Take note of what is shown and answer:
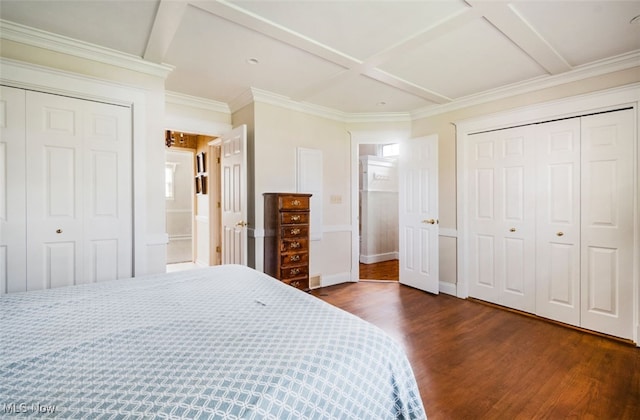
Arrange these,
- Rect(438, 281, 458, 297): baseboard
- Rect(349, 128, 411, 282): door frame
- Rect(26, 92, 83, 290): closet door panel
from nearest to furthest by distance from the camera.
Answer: Rect(26, 92, 83, 290): closet door panel
Rect(438, 281, 458, 297): baseboard
Rect(349, 128, 411, 282): door frame

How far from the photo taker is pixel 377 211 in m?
6.03

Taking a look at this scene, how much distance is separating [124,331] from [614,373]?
306 centimetres

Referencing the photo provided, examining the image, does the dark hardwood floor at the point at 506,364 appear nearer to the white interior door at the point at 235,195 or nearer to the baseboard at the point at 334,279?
the baseboard at the point at 334,279

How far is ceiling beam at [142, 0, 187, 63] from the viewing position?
195cm

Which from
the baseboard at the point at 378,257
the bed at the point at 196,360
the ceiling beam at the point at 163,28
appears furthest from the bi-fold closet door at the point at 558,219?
the ceiling beam at the point at 163,28

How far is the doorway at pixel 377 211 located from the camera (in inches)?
231

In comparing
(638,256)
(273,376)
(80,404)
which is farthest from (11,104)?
(638,256)

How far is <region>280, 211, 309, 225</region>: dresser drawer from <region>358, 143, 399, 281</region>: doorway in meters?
2.40

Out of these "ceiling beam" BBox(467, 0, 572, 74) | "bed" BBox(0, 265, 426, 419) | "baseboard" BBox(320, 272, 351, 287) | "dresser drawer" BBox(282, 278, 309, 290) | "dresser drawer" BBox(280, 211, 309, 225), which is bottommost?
"baseboard" BBox(320, 272, 351, 287)

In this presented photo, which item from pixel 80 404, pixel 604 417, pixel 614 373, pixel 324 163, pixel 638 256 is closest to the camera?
pixel 80 404

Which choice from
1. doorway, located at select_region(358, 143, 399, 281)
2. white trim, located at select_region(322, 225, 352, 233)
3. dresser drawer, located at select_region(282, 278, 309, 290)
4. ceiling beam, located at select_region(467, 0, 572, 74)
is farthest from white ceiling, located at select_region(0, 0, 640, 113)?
doorway, located at select_region(358, 143, 399, 281)

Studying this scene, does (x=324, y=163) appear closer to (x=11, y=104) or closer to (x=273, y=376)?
(x=11, y=104)

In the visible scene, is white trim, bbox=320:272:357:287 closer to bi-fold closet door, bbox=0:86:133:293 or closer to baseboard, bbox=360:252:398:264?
baseboard, bbox=360:252:398:264

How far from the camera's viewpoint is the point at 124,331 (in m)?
1.13
